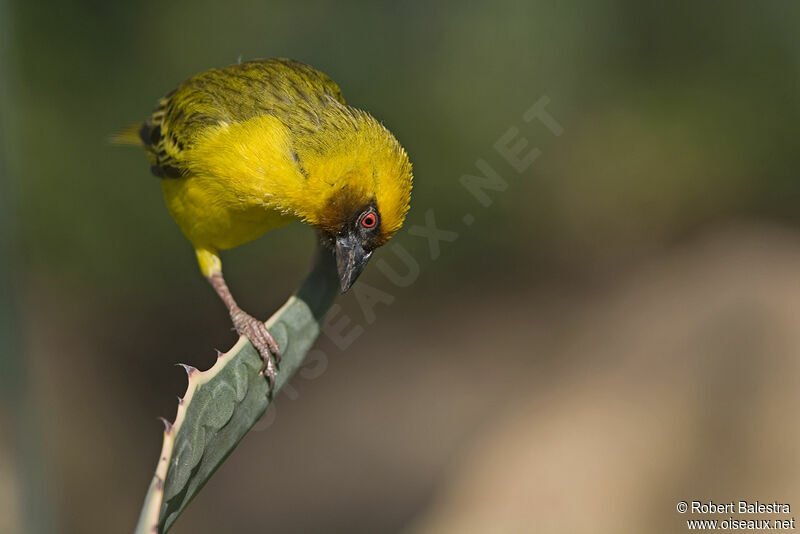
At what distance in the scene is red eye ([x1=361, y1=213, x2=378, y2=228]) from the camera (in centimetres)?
298

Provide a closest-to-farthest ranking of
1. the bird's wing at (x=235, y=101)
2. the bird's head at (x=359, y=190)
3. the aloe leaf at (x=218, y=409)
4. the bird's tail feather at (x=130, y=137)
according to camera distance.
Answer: the aloe leaf at (x=218, y=409) < the bird's head at (x=359, y=190) < the bird's wing at (x=235, y=101) < the bird's tail feather at (x=130, y=137)

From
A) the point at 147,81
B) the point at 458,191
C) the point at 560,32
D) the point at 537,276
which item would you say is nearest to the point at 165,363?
the point at 147,81

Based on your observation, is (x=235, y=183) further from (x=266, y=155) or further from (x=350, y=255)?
(x=350, y=255)

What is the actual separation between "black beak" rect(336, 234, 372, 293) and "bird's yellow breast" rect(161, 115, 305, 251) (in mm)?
238

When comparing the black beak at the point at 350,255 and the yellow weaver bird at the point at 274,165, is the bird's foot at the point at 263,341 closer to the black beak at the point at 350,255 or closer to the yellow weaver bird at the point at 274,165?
the yellow weaver bird at the point at 274,165

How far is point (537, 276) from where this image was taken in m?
7.38

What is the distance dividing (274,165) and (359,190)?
0.37 m

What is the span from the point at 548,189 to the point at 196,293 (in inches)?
111

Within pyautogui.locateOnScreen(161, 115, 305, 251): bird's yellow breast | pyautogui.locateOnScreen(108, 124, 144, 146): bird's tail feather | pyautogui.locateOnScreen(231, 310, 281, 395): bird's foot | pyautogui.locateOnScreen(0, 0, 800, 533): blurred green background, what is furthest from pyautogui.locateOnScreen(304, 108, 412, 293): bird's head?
pyautogui.locateOnScreen(0, 0, 800, 533): blurred green background

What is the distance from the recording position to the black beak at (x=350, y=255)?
301cm

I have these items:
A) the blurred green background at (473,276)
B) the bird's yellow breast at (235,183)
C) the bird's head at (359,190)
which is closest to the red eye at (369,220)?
the bird's head at (359,190)

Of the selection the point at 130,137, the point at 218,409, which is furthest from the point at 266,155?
the point at 130,137

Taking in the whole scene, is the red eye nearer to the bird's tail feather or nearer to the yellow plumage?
the yellow plumage

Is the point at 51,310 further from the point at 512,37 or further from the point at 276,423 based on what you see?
the point at 512,37
